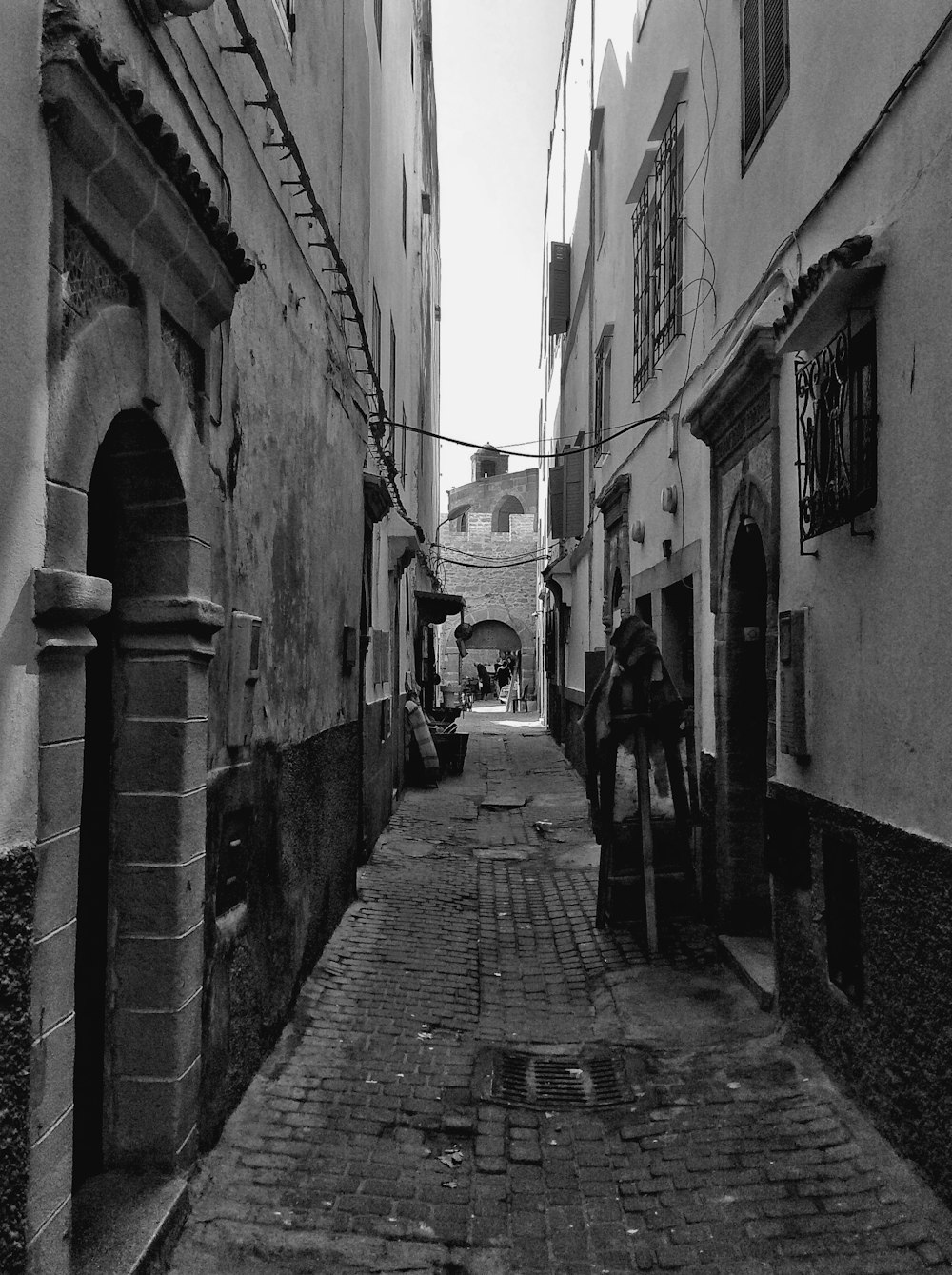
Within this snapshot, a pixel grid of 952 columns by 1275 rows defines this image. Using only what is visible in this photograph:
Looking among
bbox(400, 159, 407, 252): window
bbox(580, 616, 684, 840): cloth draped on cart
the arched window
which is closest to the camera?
bbox(580, 616, 684, 840): cloth draped on cart

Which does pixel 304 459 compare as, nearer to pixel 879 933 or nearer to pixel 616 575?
pixel 879 933

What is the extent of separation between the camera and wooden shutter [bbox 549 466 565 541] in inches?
692

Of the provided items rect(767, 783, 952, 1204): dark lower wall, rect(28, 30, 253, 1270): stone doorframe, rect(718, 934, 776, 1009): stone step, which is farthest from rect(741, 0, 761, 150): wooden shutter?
rect(718, 934, 776, 1009): stone step

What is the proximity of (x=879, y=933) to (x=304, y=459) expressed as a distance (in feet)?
12.5

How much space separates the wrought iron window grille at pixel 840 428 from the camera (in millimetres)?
3904

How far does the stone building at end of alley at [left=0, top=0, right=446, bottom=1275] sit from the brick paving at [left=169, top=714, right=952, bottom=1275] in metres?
0.34

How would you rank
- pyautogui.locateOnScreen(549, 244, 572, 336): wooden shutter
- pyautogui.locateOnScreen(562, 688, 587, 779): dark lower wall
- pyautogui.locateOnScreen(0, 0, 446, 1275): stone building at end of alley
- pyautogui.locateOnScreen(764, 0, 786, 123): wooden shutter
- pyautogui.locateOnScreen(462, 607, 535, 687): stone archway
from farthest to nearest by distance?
pyautogui.locateOnScreen(462, 607, 535, 687): stone archway
pyautogui.locateOnScreen(549, 244, 572, 336): wooden shutter
pyautogui.locateOnScreen(562, 688, 587, 779): dark lower wall
pyautogui.locateOnScreen(764, 0, 786, 123): wooden shutter
pyautogui.locateOnScreen(0, 0, 446, 1275): stone building at end of alley

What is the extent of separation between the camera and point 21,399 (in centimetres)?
227

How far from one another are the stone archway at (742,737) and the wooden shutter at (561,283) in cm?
1252

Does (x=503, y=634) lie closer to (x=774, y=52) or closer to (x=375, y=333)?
(x=375, y=333)

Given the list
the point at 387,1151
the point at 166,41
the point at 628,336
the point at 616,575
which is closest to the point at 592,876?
the point at 616,575

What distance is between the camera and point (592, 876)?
332 inches

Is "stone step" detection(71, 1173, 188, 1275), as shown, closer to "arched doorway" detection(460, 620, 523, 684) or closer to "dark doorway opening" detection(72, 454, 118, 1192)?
"dark doorway opening" detection(72, 454, 118, 1192)

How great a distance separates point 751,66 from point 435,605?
14.9m
